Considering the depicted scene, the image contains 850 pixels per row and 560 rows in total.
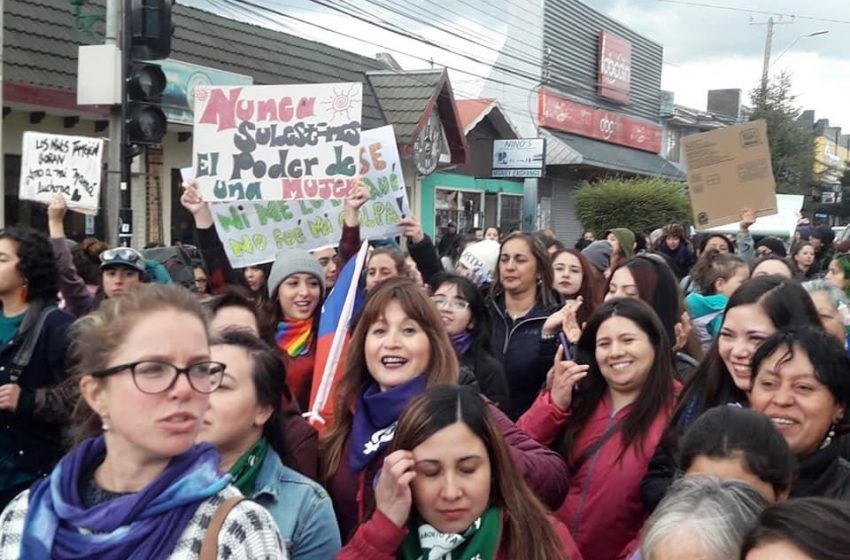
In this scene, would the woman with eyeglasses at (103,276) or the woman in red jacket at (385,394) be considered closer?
the woman in red jacket at (385,394)

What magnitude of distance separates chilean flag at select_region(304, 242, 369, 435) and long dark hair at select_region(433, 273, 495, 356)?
19.5 inches

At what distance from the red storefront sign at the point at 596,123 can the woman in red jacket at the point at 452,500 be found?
26.3m

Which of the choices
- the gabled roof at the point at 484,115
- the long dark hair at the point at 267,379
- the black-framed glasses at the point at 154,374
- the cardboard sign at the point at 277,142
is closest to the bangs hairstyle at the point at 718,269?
the cardboard sign at the point at 277,142

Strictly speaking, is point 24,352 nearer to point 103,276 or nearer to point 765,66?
point 103,276

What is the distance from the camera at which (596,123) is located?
3062cm

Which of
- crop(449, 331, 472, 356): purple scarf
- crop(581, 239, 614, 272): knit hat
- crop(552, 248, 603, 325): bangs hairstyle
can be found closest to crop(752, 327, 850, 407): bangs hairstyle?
crop(449, 331, 472, 356): purple scarf

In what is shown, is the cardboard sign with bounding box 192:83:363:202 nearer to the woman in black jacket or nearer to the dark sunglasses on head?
the dark sunglasses on head

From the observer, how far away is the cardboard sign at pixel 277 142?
539 cm

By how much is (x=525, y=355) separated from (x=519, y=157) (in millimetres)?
18393

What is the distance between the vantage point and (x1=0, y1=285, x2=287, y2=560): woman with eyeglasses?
161 cm

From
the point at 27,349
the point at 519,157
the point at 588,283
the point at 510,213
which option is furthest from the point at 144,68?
the point at 510,213

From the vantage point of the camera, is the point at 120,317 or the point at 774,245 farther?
the point at 774,245

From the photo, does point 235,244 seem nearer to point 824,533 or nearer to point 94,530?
point 94,530

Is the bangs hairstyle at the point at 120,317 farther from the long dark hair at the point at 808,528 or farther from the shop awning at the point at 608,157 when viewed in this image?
the shop awning at the point at 608,157
